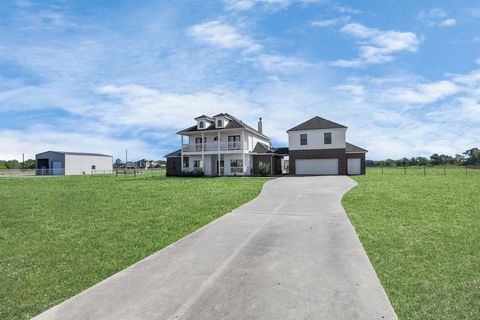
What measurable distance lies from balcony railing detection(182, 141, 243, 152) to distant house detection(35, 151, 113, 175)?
2674 cm

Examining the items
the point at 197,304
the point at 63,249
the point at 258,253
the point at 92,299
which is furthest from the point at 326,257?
the point at 63,249

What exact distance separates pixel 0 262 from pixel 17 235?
2.29 metres

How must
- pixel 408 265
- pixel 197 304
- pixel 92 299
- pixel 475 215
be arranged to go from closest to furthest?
1. pixel 197 304
2. pixel 92 299
3. pixel 408 265
4. pixel 475 215

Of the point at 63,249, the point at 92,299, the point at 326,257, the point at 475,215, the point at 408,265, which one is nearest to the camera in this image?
the point at 92,299

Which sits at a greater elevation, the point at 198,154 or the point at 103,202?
the point at 198,154

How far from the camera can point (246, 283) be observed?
14.6ft

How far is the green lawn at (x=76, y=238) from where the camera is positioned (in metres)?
4.58

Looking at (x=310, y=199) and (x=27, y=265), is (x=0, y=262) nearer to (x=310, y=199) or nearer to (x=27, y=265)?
(x=27, y=265)

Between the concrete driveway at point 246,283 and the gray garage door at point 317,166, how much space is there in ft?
92.5

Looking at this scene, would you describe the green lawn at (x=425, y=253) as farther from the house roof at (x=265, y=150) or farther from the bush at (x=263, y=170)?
the house roof at (x=265, y=150)

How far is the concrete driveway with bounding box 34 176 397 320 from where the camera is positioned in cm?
371

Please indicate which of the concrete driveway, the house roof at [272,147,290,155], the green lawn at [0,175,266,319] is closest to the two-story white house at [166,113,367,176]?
the house roof at [272,147,290,155]

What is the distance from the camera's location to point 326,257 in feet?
18.3

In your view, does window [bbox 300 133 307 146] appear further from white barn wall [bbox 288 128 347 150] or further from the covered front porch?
the covered front porch
